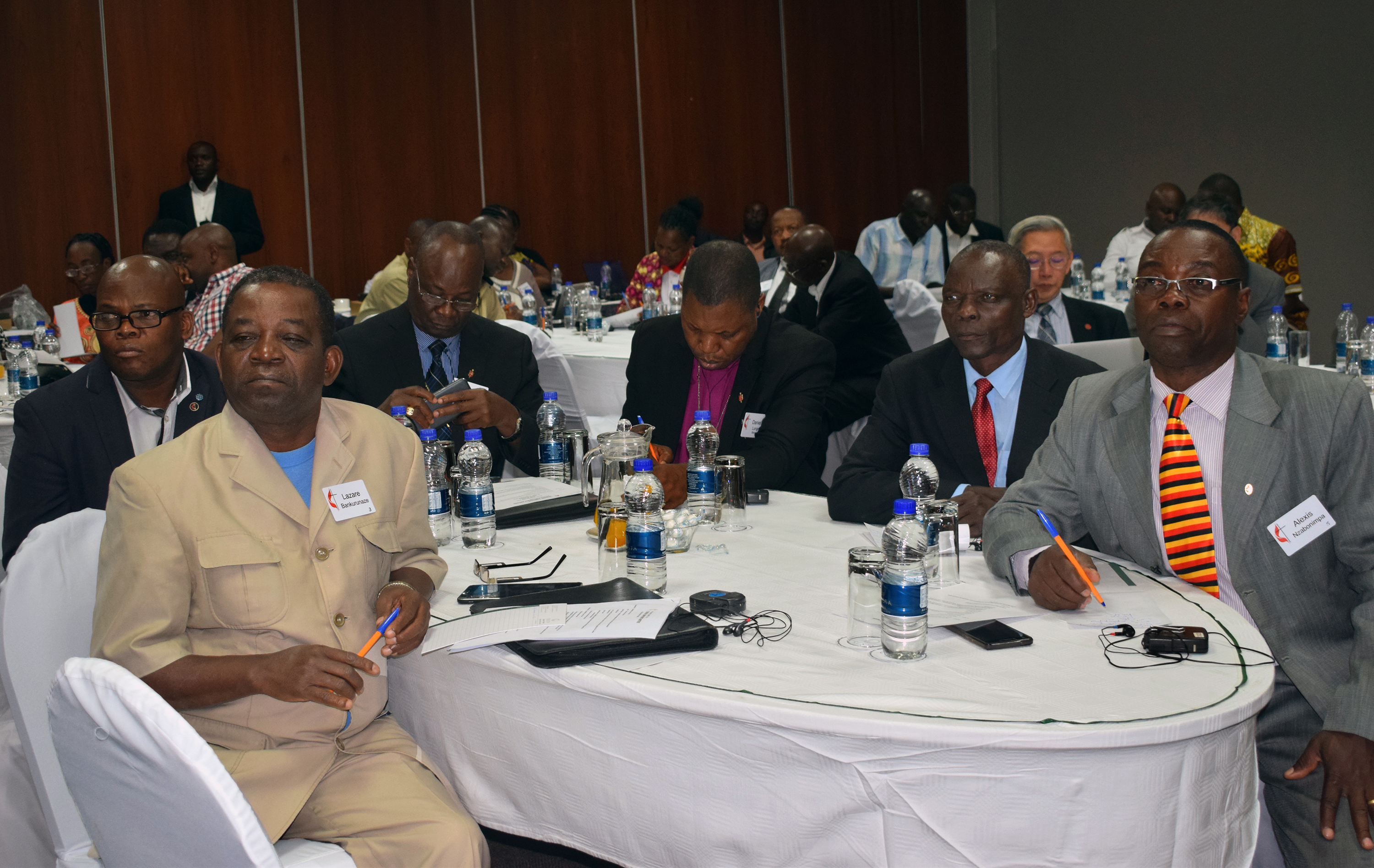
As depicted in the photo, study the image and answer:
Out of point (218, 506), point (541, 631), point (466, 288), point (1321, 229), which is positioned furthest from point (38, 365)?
point (1321, 229)

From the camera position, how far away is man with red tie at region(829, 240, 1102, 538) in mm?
2900

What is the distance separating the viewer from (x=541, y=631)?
1.98 m

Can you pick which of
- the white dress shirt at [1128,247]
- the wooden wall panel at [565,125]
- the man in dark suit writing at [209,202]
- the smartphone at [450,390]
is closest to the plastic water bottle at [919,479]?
the smartphone at [450,390]

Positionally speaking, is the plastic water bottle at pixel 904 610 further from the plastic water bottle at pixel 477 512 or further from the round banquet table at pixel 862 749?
the plastic water bottle at pixel 477 512

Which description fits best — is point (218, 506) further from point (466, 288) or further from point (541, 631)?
point (466, 288)

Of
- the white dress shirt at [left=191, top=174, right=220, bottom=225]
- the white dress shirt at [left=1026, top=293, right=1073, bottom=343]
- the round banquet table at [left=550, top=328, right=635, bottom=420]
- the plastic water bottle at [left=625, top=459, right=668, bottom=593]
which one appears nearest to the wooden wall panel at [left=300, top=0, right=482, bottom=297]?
the white dress shirt at [left=191, top=174, right=220, bottom=225]

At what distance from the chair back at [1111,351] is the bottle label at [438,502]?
2.32 metres

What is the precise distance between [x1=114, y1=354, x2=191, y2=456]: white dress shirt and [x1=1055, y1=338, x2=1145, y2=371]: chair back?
289 cm

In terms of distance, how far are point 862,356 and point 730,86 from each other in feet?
22.6

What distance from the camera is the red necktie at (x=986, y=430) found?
9.56 feet

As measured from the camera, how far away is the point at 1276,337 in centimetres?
506

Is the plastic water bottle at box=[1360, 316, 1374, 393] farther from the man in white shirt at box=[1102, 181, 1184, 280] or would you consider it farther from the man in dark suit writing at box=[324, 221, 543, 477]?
the man in dark suit writing at box=[324, 221, 543, 477]

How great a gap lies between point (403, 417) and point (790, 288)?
4308 millimetres

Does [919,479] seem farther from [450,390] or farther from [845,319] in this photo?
[845,319]
